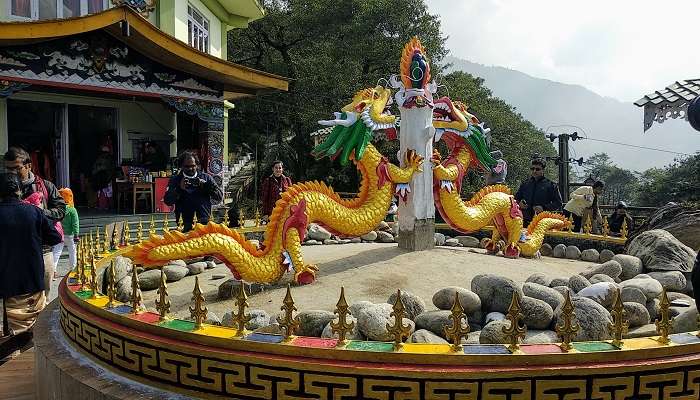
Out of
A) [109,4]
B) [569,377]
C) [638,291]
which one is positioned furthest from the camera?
[109,4]

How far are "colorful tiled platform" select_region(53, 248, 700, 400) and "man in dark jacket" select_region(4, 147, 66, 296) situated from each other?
2.68 meters

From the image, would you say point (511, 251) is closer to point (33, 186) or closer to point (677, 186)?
point (33, 186)

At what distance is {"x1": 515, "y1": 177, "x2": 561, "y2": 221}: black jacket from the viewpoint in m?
8.31

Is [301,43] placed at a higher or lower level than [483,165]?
higher

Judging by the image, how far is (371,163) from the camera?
616cm

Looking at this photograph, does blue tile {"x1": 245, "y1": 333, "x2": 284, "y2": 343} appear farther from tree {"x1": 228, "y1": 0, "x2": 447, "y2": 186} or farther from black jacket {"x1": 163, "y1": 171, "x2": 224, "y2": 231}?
tree {"x1": 228, "y1": 0, "x2": 447, "y2": 186}

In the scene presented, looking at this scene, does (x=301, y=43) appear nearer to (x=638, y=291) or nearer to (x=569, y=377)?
(x=638, y=291)

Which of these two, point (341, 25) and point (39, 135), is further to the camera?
point (341, 25)

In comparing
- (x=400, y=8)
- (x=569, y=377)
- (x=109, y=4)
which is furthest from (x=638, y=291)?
(x=400, y=8)

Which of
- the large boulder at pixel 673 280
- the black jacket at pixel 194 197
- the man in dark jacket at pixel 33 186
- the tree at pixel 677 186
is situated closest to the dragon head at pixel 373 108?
the black jacket at pixel 194 197

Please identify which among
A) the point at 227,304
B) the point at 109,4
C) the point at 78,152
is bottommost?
the point at 227,304

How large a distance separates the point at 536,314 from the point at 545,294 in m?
0.38

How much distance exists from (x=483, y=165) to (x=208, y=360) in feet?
17.2

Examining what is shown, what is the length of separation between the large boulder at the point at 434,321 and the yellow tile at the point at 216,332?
4.30ft
